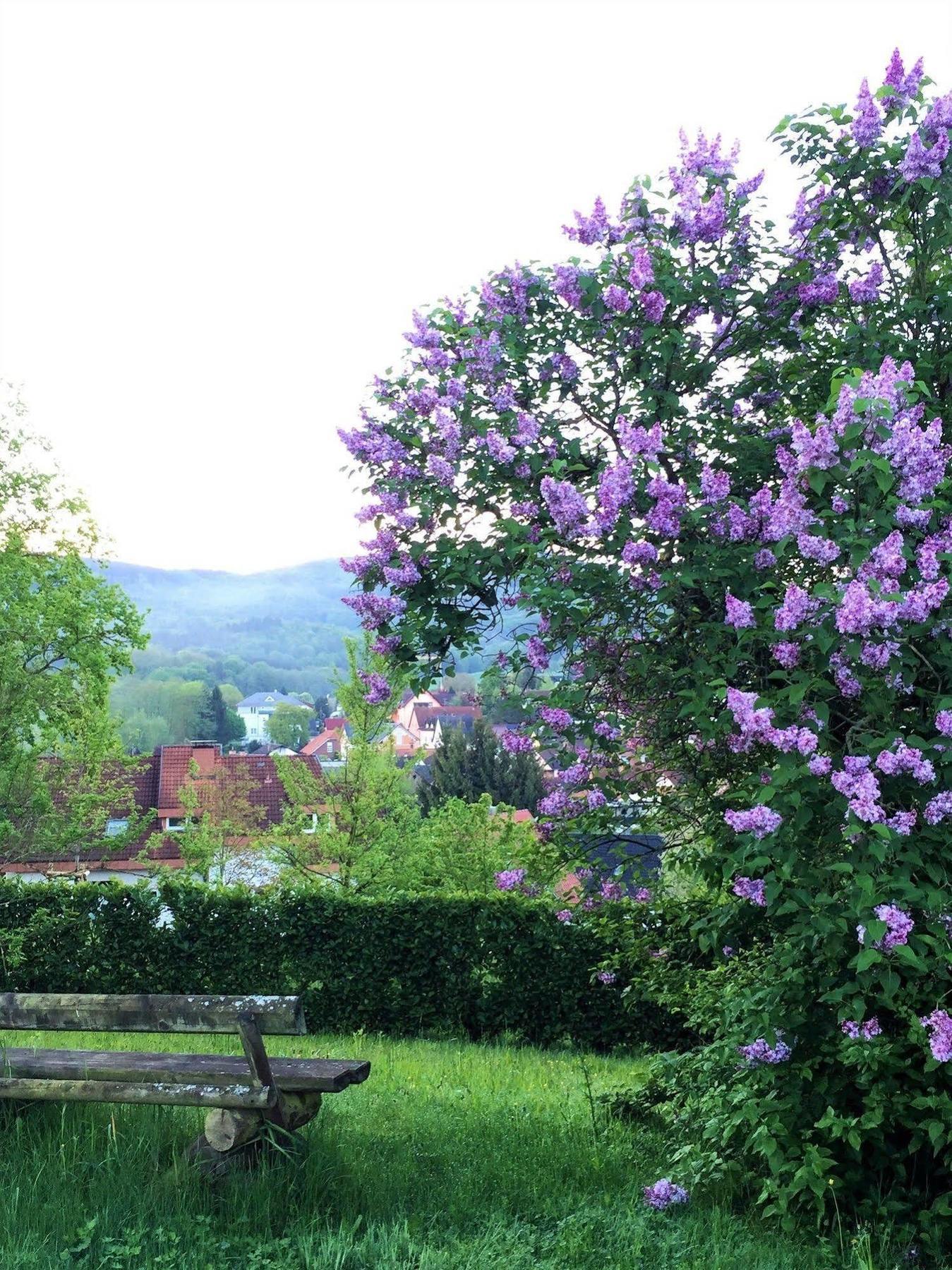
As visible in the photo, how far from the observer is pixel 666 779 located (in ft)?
18.4

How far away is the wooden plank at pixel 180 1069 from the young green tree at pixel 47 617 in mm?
18297

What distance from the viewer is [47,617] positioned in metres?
24.4

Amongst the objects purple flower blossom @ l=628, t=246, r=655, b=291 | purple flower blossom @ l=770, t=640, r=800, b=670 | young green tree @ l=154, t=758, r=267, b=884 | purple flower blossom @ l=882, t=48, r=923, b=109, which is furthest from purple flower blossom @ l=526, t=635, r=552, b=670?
young green tree @ l=154, t=758, r=267, b=884

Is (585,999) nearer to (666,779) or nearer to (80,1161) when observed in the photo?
(666,779)

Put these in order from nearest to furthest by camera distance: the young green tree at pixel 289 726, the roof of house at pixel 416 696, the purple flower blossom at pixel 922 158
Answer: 1. the purple flower blossom at pixel 922 158
2. the roof of house at pixel 416 696
3. the young green tree at pixel 289 726

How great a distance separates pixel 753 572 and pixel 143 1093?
3.09 meters

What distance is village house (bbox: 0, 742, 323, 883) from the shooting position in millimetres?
34438

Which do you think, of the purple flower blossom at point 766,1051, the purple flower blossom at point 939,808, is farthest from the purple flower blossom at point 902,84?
the purple flower blossom at point 766,1051

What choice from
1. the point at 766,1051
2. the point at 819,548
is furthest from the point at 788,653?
the point at 766,1051

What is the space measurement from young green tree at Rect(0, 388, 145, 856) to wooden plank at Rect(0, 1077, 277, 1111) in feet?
60.9

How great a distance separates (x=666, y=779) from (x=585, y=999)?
7.22m

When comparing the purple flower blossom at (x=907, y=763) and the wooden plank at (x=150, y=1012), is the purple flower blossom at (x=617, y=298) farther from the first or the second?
the wooden plank at (x=150, y=1012)

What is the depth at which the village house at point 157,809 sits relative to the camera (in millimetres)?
34438

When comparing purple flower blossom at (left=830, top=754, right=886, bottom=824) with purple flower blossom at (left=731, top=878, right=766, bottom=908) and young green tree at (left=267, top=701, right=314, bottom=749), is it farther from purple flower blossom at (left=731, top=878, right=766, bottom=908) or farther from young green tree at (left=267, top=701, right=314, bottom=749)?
young green tree at (left=267, top=701, right=314, bottom=749)
